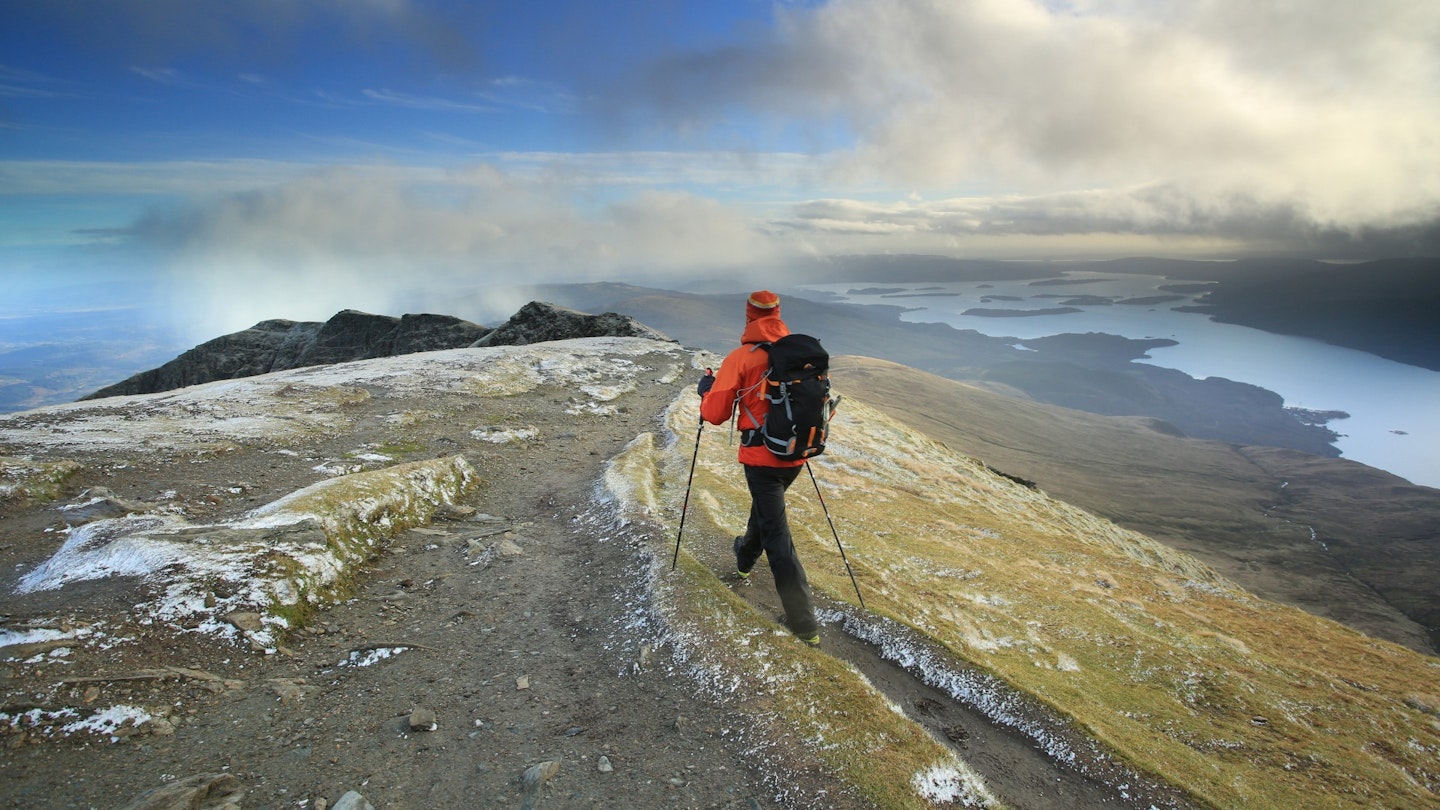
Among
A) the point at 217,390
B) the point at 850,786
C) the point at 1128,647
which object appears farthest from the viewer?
the point at 217,390

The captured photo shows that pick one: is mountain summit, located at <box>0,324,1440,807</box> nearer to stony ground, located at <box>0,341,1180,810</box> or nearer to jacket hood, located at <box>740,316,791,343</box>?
stony ground, located at <box>0,341,1180,810</box>

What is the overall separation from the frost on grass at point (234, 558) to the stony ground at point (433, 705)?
460 mm

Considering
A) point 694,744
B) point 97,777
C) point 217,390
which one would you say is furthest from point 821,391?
point 217,390

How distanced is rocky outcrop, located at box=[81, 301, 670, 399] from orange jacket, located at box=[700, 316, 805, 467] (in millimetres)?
68823

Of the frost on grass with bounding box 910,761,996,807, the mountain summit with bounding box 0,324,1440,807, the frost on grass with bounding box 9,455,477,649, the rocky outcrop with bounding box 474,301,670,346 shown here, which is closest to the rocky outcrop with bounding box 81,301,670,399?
the rocky outcrop with bounding box 474,301,670,346

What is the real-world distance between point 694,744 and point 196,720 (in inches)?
304

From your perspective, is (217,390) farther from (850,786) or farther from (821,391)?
(850,786)

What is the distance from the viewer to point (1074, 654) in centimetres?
1872

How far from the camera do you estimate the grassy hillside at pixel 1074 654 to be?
10.9m

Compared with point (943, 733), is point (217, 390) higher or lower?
higher

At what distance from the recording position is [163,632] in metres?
10.9

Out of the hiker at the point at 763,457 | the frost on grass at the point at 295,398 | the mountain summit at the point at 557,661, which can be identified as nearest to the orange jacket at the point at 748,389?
the hiker at the point at 763,457

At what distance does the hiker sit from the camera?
11.5 meters

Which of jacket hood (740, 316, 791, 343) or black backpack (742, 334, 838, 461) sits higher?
jacket hood (740, 316, 791, 343)
